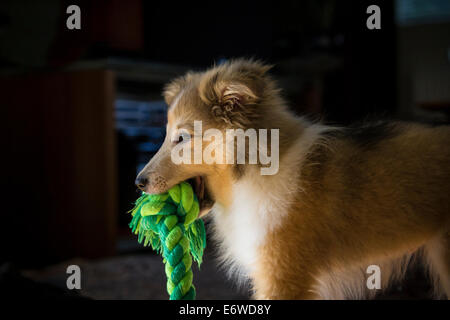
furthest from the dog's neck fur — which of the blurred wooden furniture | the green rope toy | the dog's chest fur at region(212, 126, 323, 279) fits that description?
the blurred wooden furniture

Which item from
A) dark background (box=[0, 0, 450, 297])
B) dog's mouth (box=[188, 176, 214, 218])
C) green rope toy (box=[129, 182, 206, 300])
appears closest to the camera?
green rope toy (box=[129, 182, 206, 300])

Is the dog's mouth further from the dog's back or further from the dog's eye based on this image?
the dog's back

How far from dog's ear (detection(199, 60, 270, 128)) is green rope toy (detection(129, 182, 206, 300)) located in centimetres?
28

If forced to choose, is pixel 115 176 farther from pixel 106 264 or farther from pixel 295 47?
pixel 295 47

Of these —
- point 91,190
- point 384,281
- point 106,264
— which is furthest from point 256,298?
point 91,190

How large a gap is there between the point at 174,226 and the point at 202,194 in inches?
7.1

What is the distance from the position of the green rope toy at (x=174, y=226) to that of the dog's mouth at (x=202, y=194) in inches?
1.9

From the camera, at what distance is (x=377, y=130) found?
1.79 metres

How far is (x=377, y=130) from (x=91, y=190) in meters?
2.80

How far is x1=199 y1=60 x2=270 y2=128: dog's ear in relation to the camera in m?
1.68

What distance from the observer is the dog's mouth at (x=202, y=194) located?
1762 mm

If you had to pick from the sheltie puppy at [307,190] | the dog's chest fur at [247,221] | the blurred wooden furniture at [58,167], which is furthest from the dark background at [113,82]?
the dog's chest fur at [247,221]

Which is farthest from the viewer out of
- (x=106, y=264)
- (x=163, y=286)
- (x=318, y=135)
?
(x=106, y=264)

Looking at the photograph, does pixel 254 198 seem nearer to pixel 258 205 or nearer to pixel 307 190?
pixel 258 205
